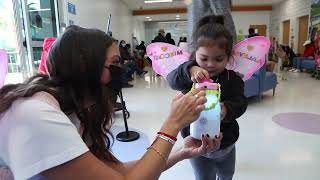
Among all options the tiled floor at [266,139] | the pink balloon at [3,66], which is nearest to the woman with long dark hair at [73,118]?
the pink balloon at [3,66]

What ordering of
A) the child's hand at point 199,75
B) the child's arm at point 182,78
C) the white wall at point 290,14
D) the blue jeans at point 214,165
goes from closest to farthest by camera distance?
the child's hand at point 199,75, the child's arm at point 182,78, the blue jeans at point 214,165, the white wall at point 290,14

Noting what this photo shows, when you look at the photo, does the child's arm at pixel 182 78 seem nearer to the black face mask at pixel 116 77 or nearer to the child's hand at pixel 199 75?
the child's hand at pixel 199 75

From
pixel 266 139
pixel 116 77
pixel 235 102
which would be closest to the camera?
pixel 116 77

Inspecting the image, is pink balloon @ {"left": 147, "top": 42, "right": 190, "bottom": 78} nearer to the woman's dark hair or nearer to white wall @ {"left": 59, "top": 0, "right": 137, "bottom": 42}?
the woman's dark hair

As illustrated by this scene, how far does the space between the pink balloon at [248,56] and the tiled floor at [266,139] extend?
132 cm

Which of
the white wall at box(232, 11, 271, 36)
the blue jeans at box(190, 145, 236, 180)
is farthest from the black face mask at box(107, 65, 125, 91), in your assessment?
the white wall at box(232, 11, 271, 36)

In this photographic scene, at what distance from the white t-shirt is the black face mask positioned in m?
0.25

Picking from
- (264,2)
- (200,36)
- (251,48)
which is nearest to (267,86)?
(251,48)

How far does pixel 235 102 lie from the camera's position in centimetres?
115

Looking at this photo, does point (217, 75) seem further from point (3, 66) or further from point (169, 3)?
point (169, 3)

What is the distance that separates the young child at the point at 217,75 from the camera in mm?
1096

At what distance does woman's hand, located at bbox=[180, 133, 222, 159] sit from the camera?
0.96 meters

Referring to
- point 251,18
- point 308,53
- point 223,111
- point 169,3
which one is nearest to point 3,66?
point 223,111

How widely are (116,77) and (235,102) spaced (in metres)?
0.51
